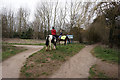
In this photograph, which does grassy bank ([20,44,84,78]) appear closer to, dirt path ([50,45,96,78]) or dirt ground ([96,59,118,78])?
dirt path ([50,45,96,78])

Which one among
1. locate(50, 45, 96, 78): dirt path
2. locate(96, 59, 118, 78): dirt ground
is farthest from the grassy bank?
locate(96, 59, 118, 78): dirt ground

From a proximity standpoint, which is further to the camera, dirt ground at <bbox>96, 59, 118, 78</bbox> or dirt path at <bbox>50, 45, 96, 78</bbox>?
dirt path at <bbox>50, 45, 96, 78</bbox>

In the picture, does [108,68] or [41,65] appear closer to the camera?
[108,68]

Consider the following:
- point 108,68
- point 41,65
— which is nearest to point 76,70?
point 108,68

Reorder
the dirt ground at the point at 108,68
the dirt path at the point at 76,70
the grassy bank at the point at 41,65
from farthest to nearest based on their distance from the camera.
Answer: the grassy bank at the point at 41,65
the dirt path at the point at 76,70
the dirt ground at the point at 108,68

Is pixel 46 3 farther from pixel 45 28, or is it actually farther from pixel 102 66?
pixel 102 66

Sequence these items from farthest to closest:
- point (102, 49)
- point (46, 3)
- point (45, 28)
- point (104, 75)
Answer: point (45, 28) < point (46, 3) < point (102, 49) < point (104, 75)

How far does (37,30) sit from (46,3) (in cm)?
728

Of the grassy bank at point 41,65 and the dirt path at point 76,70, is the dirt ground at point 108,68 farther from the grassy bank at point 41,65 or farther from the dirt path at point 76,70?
the grassy bank at point 41,65

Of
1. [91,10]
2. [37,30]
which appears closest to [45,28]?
[37,30]

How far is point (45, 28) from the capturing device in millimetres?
24531

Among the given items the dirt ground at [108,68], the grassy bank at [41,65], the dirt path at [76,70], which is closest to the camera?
the dirt ground at [108,68]

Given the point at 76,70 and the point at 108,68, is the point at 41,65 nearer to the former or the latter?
the point at 76,70

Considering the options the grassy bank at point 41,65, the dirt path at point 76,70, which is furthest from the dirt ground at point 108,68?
the grassy bank at point 41,65
